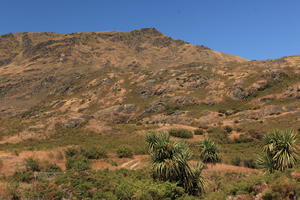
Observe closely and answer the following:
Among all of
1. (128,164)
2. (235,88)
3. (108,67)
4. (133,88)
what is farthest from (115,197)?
(108,67)

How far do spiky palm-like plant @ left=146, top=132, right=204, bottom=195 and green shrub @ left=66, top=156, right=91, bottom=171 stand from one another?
16.3 metres

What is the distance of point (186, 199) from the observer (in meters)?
21.9

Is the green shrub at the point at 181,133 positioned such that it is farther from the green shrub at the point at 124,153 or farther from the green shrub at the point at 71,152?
the green shrub at the point at 71,152

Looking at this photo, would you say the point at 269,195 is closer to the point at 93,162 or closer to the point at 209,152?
the point at 209,152

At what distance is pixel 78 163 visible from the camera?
127 ft

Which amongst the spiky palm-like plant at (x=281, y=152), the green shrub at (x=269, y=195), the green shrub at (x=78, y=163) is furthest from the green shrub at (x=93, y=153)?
the green shrub at (x=269, y=195)

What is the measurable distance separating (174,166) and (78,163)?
66.1 feet

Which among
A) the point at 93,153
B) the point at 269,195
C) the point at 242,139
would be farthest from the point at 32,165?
the point at 242,139

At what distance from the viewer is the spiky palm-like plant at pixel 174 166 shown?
2381cm

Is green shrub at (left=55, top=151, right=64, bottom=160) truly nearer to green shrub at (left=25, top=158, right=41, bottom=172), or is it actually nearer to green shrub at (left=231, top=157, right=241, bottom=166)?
green shrub at (left=25, top=158, right=41, bottom=172)

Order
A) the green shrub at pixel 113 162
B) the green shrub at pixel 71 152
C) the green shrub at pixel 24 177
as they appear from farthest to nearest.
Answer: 1. the green shrub at pixel 71 152
2. the green shrub at pixel 113 162
3. the green shrub at pixel 24 177

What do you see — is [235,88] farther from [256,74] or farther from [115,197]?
[115,197]

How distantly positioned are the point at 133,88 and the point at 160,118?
40052 mm

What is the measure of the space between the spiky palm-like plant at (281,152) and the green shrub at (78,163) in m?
24.4
